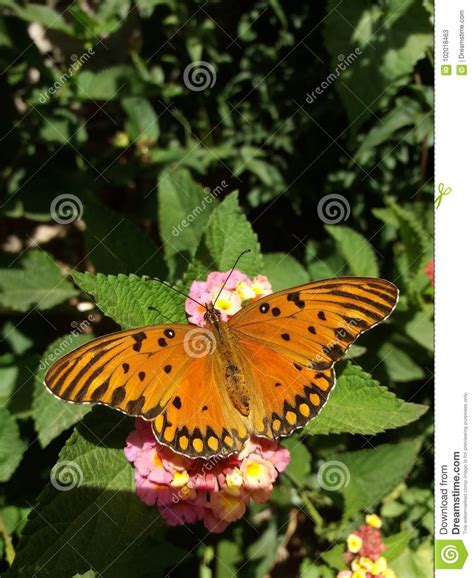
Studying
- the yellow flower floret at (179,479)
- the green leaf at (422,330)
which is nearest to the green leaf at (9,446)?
the yellow flower floret at (179,479)

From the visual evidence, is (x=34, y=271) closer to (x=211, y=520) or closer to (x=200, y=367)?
(x=200, y=367)

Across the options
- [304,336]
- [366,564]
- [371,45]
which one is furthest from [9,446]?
[371,45]

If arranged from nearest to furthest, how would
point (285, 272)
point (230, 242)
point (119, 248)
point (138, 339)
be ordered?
point (138, 339), point (230, 242), point (119, 248), point (285, 272)

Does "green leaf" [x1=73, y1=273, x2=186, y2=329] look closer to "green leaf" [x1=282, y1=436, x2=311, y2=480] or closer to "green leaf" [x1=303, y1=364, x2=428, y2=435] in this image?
"green leaf" [x1=303, y1=364, x2=428, y2=435]

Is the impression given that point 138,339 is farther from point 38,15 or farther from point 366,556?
point 38,15

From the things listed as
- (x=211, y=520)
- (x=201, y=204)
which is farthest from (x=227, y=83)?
(x=211, y=520)

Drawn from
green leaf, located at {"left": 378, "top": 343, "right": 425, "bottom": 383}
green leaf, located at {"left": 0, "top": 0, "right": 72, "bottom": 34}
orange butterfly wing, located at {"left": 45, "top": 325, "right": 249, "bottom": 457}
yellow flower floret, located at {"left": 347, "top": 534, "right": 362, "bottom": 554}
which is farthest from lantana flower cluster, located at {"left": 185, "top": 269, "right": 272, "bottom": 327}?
green leaf, located at {"left": 0, "top": 0, "right": 72, "bottom": 34}

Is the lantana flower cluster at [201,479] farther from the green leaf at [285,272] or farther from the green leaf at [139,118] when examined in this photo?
the green leaf at [139,118]
